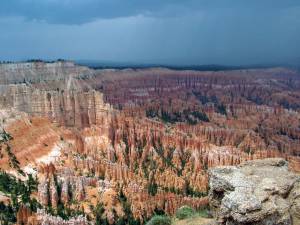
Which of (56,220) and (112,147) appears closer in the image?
(56,220)

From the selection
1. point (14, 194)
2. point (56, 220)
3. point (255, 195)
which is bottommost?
point (56, 220)

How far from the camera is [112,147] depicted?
66000 millimetres

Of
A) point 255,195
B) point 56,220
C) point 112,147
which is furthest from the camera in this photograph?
point 112,147

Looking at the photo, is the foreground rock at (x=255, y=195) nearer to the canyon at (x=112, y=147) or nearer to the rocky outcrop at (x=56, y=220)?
the canyon at (x=112, y=147)

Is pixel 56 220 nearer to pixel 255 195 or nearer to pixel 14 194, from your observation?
pixel 14 194

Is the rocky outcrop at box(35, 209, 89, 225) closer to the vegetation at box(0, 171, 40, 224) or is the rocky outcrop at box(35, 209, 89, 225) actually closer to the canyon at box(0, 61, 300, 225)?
the canyon at box(0, 61, 300, 225)

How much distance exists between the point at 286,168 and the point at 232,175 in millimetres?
2949

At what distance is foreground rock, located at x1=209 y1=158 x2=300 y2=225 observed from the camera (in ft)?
39.9

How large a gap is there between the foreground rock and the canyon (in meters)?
2.60

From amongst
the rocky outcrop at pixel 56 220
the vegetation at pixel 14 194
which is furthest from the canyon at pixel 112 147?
the vegetation at pixel 14 194

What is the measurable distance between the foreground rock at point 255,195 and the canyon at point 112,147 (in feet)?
8.52

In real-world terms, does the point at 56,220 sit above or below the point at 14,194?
below

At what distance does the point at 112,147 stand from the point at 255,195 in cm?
5409

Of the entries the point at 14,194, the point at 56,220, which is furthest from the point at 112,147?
the point at 56,220
